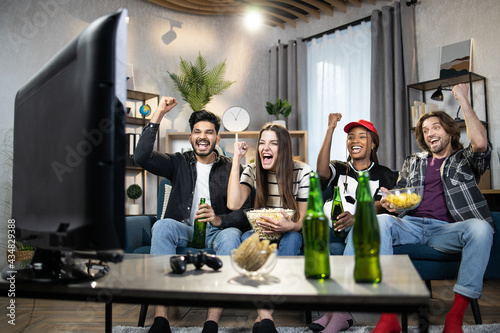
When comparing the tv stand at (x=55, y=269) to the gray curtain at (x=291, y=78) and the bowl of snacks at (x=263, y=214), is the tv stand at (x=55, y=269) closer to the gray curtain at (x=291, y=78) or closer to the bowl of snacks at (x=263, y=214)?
the bowl of snacks at (x=263, y=214)

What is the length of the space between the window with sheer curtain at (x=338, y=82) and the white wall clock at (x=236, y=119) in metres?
0.75

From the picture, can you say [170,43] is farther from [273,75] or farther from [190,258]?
[190,258]

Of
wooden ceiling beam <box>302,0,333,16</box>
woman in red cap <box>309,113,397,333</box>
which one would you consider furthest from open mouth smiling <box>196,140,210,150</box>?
wooden ceiling beam <box>302,0,333,16</box>

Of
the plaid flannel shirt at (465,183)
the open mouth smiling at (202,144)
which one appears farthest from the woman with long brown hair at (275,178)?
the plaid flannel shirt at (465,183)

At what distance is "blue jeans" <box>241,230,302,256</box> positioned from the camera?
6.29 feet

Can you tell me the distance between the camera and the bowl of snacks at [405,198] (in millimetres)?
1910

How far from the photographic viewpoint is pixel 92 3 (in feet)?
14.7

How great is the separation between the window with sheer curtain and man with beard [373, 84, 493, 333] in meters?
2.32

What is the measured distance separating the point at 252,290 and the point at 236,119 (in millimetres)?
4152

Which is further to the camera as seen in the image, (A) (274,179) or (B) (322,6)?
(B) (322,6)

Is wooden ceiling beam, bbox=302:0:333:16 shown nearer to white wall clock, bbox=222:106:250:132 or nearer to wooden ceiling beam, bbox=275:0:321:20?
wooden ceiling beam, bbox=275:0:321:20

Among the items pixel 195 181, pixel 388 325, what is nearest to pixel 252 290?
pixel 388 325

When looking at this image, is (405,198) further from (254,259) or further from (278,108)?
(278,108)

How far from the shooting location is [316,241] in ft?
3.12
